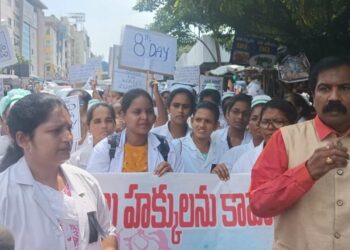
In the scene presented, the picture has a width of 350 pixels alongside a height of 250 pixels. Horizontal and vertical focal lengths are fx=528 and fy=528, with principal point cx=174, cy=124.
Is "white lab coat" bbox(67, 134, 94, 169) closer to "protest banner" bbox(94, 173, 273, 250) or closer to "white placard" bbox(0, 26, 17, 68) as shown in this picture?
"protest banner" bbox(94, 173, 273, 250)

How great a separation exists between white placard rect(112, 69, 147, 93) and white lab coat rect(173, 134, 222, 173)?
2.11 m

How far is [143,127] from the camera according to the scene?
3.95 metres

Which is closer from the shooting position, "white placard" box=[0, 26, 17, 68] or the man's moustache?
the man's moustache

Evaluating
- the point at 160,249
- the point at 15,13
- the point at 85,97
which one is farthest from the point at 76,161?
the point at 15,13

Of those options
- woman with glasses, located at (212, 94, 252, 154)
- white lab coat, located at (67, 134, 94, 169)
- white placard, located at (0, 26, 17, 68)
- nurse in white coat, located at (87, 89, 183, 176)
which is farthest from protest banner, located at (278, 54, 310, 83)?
nurse in white coat, located at (87, 89, 183, 176)

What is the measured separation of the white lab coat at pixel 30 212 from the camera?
2068 mm

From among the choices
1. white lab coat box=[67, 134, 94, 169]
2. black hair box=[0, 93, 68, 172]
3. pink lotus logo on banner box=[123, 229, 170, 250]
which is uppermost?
black hair box=[0, 93, 68, 172]

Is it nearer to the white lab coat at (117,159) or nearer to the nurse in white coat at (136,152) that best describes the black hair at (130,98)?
the nurse in white coat at (136,152)

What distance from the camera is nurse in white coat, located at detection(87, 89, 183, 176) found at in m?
3.81

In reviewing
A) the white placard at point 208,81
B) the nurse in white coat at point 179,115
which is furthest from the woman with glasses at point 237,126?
the white placard at point 208,81

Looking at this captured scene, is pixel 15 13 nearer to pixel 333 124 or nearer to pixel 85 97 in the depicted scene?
pixel 85 97

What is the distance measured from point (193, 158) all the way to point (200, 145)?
13cm

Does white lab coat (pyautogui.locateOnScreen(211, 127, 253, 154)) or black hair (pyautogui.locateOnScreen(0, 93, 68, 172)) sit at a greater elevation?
black hair (pyautogui.locateOnScreen(0, 93, 68, 172))

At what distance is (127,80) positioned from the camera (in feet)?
21.1
